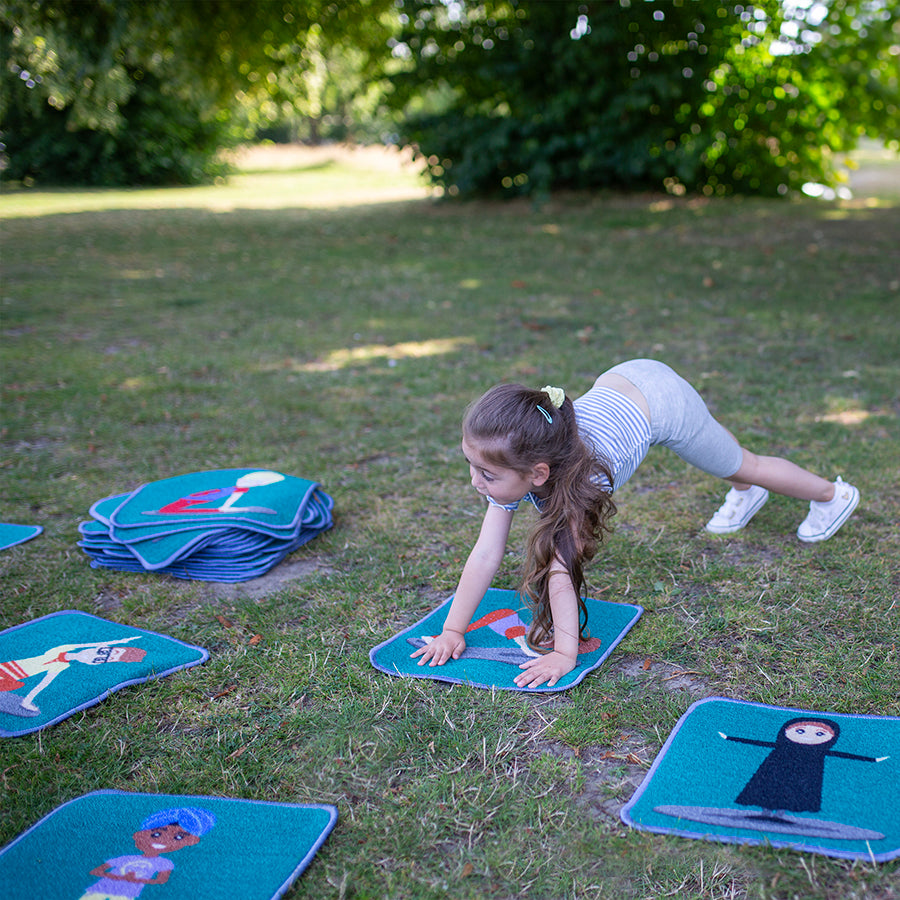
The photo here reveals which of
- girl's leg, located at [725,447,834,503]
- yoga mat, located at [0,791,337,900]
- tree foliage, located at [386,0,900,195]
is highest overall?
tree foliage, located at [386,0,900,195]

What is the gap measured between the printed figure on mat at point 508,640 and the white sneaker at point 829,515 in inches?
44.1

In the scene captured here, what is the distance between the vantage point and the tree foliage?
12.6 metres

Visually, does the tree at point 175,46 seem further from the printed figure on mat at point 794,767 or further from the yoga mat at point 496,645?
the printed figure on mat at point 794,767

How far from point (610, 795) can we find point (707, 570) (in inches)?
49.5

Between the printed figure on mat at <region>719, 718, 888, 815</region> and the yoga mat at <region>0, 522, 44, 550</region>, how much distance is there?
278cm

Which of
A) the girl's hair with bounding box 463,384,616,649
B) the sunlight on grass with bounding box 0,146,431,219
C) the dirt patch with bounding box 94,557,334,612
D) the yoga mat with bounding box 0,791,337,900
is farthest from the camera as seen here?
the sunlight on grass with bounding box 0,146,431,219

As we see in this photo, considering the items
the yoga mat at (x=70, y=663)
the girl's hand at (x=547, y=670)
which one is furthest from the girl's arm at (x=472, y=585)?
the yoga mat at (x=70, y=663)

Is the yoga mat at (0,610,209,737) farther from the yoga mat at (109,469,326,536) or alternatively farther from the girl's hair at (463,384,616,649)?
the girl's hair at (463,384,616,649)

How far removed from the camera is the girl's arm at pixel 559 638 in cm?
244

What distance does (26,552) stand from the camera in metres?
3.39

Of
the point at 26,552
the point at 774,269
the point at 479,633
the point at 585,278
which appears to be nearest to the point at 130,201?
the point at 585,278

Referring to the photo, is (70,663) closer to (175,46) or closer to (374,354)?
(374,354)

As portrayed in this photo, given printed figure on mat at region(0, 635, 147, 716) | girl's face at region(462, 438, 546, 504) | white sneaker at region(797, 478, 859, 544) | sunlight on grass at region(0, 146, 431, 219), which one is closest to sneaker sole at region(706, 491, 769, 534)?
white sneaker at region(797, 478, 859, 544)

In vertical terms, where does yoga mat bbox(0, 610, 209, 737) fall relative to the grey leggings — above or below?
below
